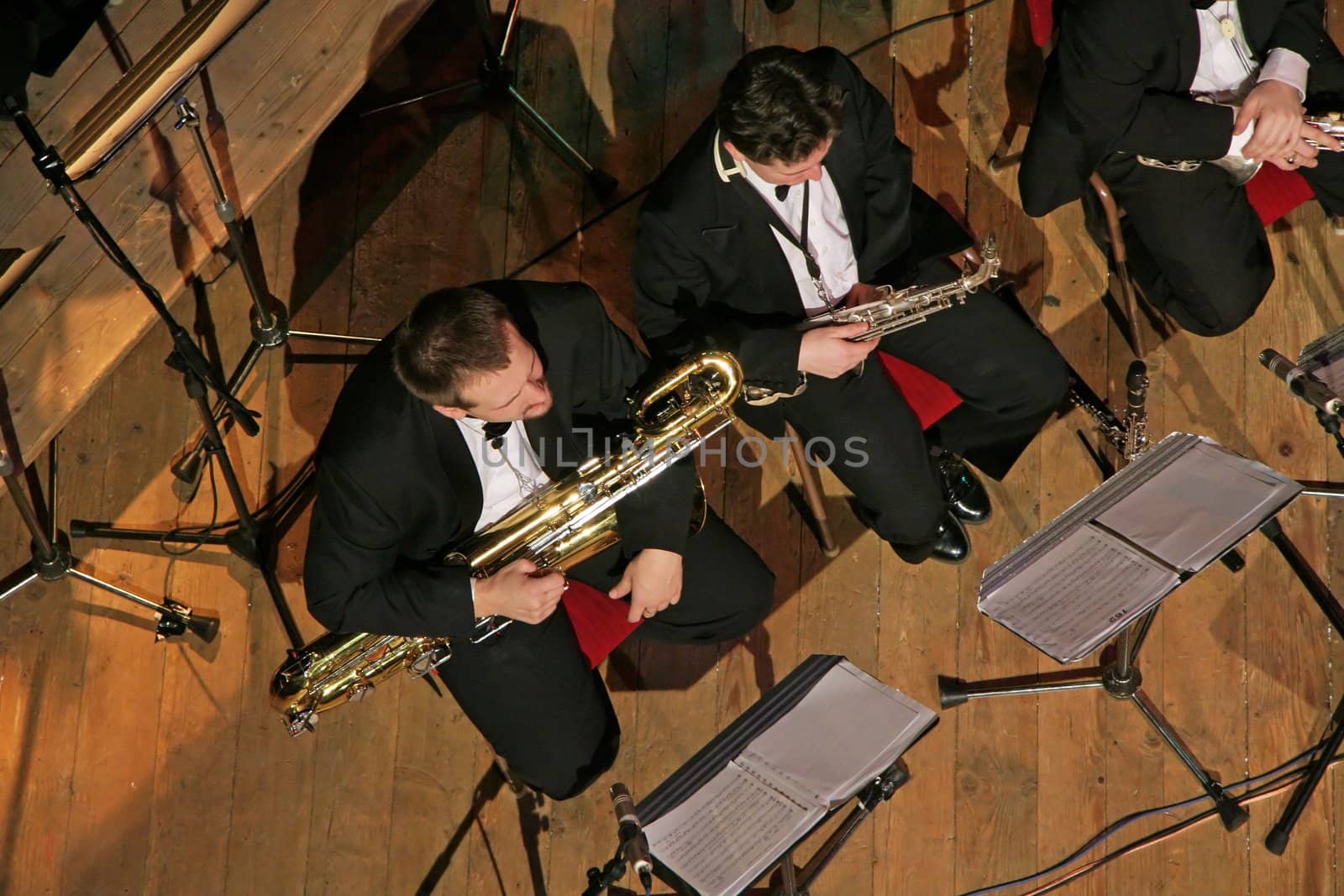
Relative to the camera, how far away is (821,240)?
3.34 m

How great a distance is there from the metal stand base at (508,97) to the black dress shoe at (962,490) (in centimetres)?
152

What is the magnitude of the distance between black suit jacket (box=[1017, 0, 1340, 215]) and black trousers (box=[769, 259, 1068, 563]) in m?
0.46

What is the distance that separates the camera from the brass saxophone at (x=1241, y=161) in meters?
3.33

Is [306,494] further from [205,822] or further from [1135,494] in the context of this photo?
[1135,494]

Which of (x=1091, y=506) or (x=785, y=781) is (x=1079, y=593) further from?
(x=785, y=781)

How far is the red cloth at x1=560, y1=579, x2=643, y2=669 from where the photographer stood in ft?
10.5

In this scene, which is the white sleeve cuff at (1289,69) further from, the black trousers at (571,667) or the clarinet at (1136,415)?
the black trousers at (571,667)

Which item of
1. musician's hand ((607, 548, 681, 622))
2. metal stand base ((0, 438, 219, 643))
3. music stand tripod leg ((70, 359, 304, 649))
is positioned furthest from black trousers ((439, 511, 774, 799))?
metal stand base ((0, 438, 219, 643))

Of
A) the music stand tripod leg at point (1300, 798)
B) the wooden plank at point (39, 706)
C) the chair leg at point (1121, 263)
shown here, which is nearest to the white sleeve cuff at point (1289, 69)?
the chair leg at point (1121, 263)

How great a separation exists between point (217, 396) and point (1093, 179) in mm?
2951

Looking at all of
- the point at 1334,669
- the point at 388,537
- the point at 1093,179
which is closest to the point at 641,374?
the point at 388,537

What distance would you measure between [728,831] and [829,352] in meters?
1.27

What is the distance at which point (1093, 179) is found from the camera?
3.58 m

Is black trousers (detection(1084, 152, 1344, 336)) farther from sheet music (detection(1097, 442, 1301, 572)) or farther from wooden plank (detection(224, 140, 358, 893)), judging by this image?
wooden plank (detection(224, 140, 358, 893))
